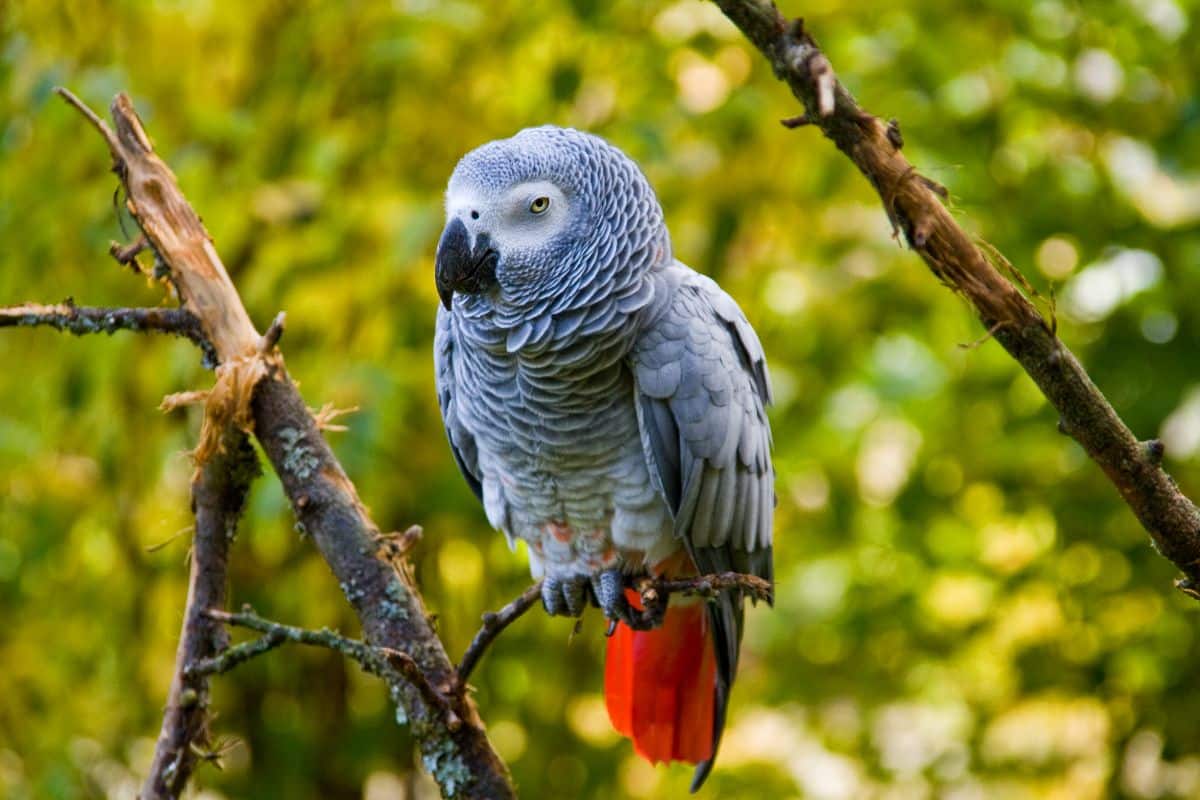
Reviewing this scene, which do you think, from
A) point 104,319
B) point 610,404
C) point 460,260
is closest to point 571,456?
point 610,404

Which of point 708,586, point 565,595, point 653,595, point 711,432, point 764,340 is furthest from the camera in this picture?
point 764,340

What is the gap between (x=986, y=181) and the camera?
2135 mm

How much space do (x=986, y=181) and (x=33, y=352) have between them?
193 centimetres

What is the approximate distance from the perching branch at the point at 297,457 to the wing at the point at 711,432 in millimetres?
366

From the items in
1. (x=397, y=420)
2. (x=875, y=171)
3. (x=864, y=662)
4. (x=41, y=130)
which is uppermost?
(x=41, y=130)

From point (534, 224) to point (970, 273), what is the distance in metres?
0.57

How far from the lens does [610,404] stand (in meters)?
1.47

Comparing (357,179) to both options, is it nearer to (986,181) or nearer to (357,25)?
(357,25)

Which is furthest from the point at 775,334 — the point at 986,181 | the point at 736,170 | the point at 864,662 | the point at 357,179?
the point at 357,179

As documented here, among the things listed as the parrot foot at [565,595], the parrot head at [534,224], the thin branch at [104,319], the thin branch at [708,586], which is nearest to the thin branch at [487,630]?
the thin branch at [708,586]

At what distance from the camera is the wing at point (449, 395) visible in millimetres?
1613

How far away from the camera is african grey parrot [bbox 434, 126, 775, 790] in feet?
4.51

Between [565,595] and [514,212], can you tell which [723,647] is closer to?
[565,595]

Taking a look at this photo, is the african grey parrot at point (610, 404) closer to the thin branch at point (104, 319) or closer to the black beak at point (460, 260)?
the black beak at point (460, 260)
